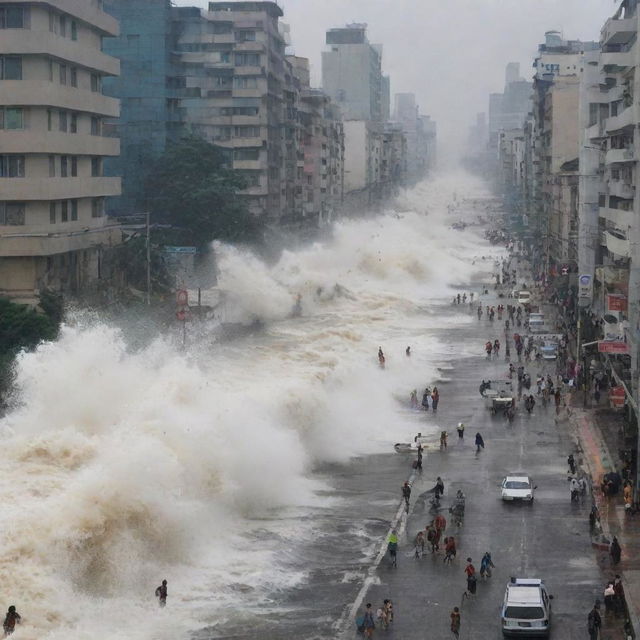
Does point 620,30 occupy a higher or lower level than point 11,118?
higher

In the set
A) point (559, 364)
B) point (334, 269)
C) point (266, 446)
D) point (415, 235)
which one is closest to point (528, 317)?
point (559, 364)

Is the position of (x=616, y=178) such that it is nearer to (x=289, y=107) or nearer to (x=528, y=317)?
(x=528, y=317)

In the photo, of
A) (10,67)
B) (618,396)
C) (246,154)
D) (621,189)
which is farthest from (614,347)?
(246,154)

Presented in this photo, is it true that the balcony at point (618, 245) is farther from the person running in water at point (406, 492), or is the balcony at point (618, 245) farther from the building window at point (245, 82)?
the building window at point (245, 82)

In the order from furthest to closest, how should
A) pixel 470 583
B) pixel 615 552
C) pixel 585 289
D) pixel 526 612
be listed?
1. pixel 585 289
2. pixel 615 552
3. pixel 470 583
4. pixel 526 612

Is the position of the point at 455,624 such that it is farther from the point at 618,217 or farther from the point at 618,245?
the point at 618,217

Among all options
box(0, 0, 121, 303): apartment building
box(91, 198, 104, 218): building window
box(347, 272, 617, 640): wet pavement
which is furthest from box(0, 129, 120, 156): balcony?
box(347, 272, 617, 640): wet pavement

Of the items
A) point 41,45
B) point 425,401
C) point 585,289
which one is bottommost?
point 425,401
